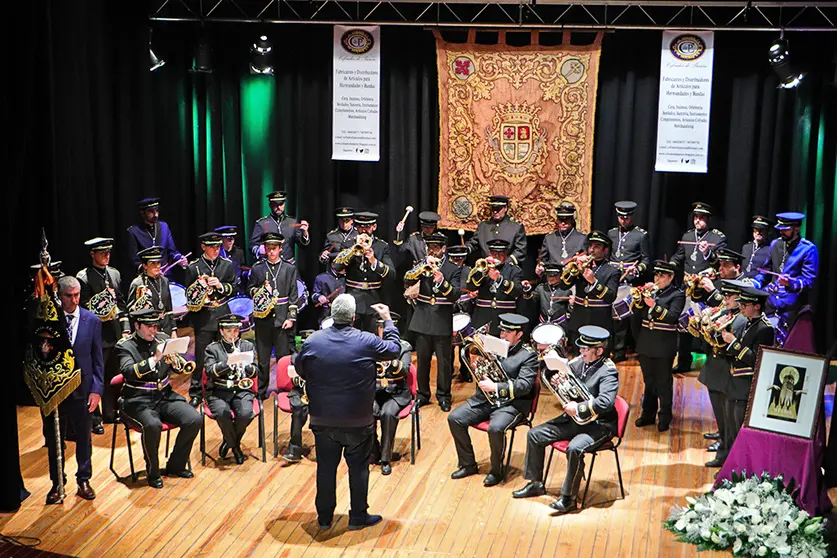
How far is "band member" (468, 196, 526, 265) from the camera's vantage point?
11492 millimetres

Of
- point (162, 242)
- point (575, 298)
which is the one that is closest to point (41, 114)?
point (162, 242)

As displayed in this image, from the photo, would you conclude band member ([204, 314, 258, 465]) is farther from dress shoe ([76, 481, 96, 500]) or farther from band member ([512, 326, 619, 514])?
band member ([512, 326, 619, 514])

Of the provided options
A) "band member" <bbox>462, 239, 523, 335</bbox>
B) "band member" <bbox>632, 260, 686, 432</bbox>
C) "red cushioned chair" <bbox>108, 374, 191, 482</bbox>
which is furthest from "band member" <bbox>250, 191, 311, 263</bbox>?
"band member" <bbox>632, 260, 686, 432</bbox>

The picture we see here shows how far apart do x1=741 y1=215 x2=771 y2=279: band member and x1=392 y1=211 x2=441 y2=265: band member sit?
11.4ft

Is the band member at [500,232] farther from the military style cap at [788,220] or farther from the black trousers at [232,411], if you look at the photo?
the black trousers at [232,411]

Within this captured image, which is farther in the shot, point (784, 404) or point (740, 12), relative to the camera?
point (740, 12)

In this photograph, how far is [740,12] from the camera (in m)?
10.9

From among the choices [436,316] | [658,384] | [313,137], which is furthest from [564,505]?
[313,137]

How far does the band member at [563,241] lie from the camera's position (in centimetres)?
1130

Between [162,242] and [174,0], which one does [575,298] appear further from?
[174,0]

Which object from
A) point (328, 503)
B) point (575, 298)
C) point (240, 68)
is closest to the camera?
point (328, 503)

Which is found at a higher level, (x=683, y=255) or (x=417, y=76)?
(x=417, y=76)

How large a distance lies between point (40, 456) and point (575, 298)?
542 cm

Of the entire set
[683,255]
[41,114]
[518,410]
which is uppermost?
[41,114]
